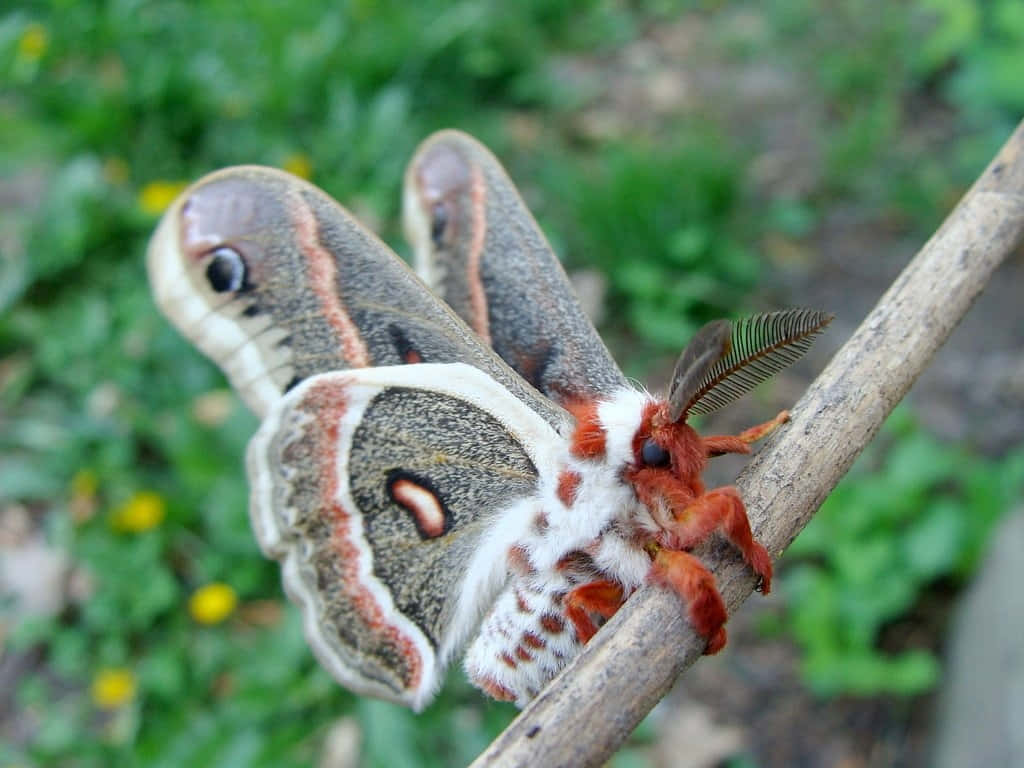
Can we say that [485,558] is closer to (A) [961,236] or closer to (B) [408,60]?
(A) [961,236]

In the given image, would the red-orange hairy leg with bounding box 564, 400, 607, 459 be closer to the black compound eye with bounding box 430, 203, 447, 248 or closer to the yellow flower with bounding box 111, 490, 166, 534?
the black compound eye with bounding box 430, 203, 447, 248

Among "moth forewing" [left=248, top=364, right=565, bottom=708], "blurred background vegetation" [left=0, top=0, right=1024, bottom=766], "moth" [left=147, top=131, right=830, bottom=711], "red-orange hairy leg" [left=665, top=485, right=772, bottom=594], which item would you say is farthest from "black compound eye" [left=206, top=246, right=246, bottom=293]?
"blurred background vegetation" [left=0, top=0, right=1024, bottom=766]

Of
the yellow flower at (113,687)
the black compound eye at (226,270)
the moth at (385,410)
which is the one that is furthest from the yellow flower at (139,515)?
the black compound eye at (226,270)

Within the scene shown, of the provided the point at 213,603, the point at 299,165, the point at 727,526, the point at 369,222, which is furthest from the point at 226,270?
the point at 299,165

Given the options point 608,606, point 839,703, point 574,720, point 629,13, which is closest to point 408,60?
point 629,13

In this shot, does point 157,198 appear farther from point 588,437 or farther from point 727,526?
point 727,526

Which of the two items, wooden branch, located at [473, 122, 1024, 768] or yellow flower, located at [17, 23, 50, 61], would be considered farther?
yellow flower, located at [17, 23, 50, 61]
